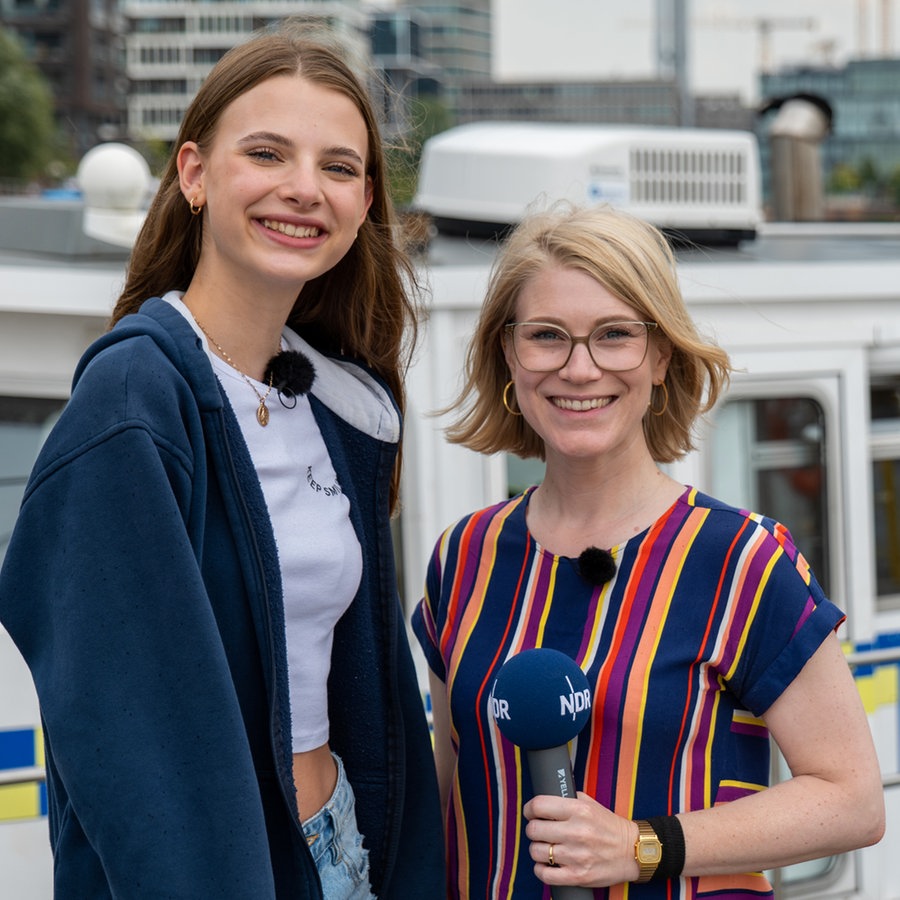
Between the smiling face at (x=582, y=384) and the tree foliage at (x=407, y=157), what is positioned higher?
the tree foliage at (x=407, y=157)

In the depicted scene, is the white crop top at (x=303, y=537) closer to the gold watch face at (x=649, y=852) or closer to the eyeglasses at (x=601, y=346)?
the eyeglasses at (x=601, y=346)

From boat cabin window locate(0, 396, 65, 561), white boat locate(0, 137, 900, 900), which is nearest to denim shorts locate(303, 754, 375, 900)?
white boat locate(0, 137, 900, 900)

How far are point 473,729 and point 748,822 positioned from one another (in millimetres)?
483

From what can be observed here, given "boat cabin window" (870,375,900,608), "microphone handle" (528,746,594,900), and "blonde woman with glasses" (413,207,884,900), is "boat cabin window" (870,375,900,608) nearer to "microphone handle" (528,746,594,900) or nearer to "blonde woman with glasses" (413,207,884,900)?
"blonde woman with glasses" (413,207,884,900)

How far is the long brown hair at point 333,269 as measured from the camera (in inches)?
80.3

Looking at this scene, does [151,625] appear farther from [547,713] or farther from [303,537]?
[547,713]

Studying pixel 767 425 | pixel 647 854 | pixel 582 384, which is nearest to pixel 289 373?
pixel 582 384

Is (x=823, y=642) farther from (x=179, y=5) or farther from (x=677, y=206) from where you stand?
(x=179, y=5)

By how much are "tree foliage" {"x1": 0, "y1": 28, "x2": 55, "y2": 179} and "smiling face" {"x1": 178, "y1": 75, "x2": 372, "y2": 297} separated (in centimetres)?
5975

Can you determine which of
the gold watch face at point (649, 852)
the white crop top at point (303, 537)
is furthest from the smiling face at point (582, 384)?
the gold watch face at point (649, 852)

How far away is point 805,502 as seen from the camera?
474 cm

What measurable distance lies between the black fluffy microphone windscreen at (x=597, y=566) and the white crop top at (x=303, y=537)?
363mm

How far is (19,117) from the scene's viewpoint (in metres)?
58.6

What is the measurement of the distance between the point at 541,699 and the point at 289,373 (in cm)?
64
